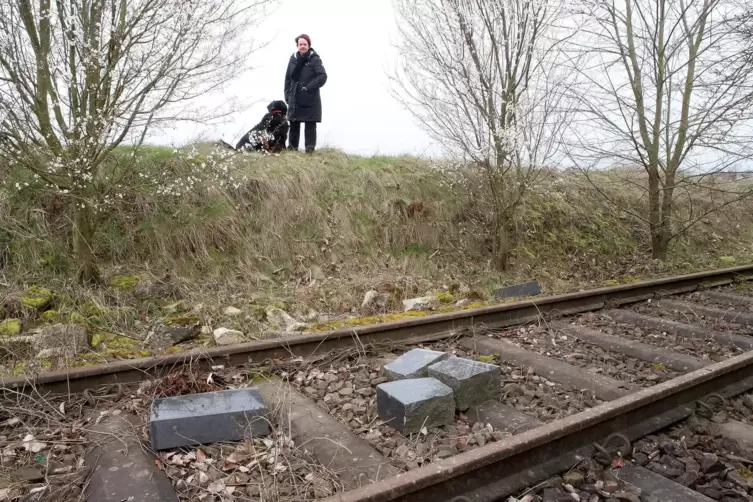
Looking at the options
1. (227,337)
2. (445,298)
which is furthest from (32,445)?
(445,298)

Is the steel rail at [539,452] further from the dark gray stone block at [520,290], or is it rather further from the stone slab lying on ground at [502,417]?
the dark gray stone block at [520,290]

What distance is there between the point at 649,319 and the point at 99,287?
6085 mm

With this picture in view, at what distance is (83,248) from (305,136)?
16.7 ft

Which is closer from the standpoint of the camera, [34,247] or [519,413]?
[519,413]

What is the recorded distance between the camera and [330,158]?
32.1 feet

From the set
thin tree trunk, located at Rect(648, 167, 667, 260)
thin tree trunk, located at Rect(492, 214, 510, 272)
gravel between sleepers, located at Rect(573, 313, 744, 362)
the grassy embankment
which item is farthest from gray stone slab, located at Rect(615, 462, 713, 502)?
thin tree trunk, located at Rect(648, 167, 667, 260)

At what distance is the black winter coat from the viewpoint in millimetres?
10164

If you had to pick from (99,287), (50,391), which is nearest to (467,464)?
(50,391)

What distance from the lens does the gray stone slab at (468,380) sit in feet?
10.7

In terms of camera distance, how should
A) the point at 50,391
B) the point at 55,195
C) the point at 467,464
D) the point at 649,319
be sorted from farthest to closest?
the point at 55,195
the point at 649,319
the point at 50,391
the point at 467,464

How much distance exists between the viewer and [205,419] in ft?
9.18

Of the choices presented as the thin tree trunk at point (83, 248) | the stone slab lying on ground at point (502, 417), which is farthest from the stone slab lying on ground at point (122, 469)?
the thin tree trunk at point (83, 248)

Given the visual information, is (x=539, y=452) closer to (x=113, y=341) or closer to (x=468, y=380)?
(x=468, y=380)

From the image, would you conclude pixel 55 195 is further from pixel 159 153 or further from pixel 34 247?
pixel 159 153
